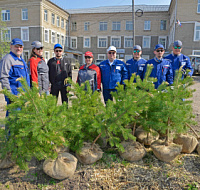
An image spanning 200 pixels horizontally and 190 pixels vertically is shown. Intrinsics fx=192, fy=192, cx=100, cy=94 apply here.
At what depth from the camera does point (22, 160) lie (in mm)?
2387

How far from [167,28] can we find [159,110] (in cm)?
3467

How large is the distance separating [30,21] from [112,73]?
98.2 feet

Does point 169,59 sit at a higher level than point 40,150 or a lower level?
higher

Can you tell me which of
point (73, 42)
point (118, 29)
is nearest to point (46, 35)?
point (73, 42)

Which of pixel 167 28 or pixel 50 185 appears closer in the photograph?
pixel 50 185

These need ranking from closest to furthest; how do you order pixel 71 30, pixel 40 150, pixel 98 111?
pixel 40 150
pixel 98 111
pixel 71 30

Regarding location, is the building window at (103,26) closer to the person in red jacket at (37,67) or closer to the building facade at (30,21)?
the building facade at (30,21)

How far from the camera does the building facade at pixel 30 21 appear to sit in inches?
1154

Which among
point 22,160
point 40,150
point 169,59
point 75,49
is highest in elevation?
point 75,49

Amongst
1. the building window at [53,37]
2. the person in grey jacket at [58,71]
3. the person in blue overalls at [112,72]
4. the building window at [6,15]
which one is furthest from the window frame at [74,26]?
the person in blue overalls at [112,72]

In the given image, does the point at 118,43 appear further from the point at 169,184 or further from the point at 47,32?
the point at 169,184

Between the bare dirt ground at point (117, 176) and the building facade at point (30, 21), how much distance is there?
29267 millimetres

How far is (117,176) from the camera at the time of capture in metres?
2.65

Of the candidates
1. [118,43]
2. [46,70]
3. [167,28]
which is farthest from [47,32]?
[46,70]
